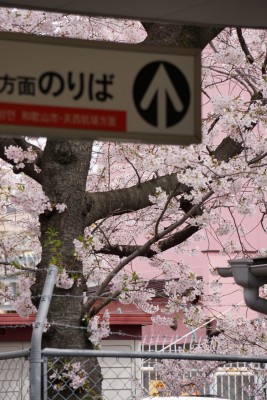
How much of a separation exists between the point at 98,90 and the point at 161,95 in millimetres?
277

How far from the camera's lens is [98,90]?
460cm

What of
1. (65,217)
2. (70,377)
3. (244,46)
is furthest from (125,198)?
(70,377)

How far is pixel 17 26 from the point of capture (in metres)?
12.4

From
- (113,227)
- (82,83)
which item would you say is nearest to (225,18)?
(82,83)

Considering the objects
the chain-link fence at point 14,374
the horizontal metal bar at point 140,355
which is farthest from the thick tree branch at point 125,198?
the horizontal metal bar at point 140,355

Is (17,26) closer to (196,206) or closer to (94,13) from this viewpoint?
(196,206)

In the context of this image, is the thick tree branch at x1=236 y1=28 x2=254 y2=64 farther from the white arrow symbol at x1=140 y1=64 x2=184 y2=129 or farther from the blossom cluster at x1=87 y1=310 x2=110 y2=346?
the white arrow symbol at x1=140 y1=64 x2=184 y2=129

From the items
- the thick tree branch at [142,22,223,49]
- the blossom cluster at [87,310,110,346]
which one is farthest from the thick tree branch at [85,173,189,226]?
the thick tree branch at [142,22,223,49]

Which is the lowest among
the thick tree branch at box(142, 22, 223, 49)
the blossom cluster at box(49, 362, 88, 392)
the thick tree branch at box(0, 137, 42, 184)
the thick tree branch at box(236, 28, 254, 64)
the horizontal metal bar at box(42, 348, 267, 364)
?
the horizontal metal bar at box(42, 348, 267, 364)

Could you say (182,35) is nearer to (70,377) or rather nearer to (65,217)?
(65,217)

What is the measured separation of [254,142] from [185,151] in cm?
83

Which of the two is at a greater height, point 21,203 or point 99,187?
point 99,187

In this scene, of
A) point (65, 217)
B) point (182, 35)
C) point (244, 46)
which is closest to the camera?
point (182, 35)

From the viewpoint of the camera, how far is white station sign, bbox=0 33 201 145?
4.48 metres
